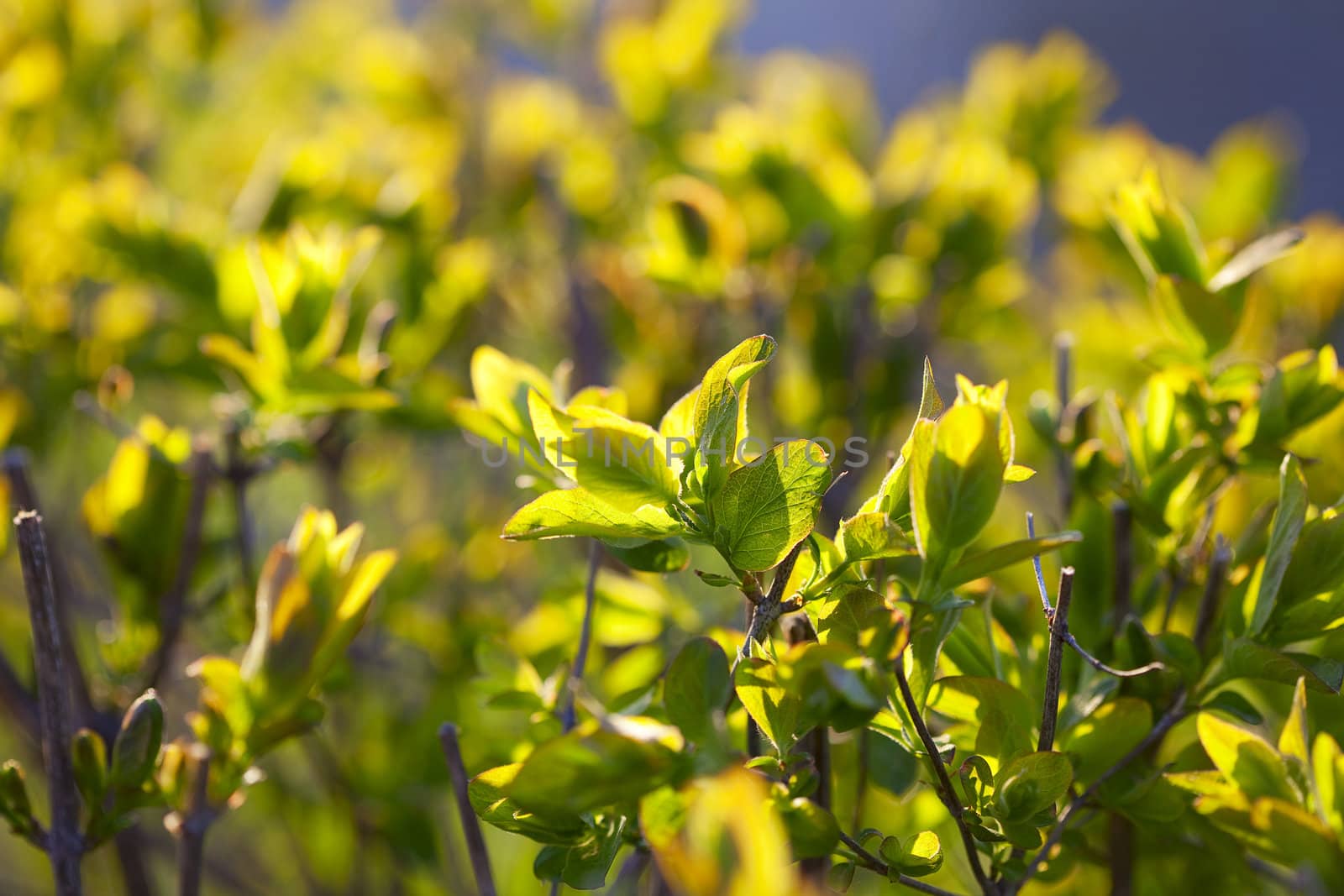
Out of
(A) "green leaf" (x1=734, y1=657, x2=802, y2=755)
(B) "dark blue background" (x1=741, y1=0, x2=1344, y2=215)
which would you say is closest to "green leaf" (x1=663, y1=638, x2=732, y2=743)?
(A) "green leaf" (x1=734, y1=657, x2=802, y2=755)

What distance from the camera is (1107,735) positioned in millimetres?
494

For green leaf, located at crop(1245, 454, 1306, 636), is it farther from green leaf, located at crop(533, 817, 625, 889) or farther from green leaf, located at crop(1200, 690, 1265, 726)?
green leaf, located at crop(533, 817, 625, 889)

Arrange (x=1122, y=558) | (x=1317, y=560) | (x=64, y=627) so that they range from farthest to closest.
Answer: (x=64, y=627)
(x=1122, y=558)
(x=1317, y=560)

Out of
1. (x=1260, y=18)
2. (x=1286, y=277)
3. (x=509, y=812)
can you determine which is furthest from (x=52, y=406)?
(x=1260, y=18)

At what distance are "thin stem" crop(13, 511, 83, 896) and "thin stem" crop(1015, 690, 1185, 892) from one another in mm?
454

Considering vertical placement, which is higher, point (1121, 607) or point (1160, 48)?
point (1160, 48)

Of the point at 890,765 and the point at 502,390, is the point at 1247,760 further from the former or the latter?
the point at 502,390

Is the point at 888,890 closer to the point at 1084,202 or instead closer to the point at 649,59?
the point at 1084,202

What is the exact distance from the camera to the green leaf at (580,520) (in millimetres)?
426

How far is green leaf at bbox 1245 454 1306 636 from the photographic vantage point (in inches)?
18.0

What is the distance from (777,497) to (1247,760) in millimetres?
Result: 219

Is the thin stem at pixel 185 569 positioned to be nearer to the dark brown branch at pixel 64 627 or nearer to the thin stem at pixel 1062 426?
the dark brown branch at pixel 64 627

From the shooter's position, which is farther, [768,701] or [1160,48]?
[1160,48]

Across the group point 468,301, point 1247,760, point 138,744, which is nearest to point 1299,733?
point 1247,760
